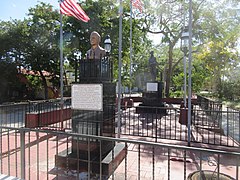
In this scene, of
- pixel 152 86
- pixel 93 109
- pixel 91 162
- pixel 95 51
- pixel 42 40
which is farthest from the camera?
pixel 42 40

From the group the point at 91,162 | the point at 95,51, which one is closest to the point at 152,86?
the point at 95,51

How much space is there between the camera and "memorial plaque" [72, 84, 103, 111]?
14.7 feet

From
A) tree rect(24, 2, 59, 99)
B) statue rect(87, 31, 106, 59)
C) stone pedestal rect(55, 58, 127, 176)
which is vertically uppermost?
tree rect(24, 2, 59, 99)

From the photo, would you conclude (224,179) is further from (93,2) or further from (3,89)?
(3,89)

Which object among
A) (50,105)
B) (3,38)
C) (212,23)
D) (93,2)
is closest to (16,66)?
(3,38)

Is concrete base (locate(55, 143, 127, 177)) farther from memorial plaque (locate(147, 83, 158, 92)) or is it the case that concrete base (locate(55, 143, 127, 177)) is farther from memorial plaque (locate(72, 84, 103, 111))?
memorial plaque (locate(147, 83, 158, 92))

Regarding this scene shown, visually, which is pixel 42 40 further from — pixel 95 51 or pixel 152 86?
pixel 95 51

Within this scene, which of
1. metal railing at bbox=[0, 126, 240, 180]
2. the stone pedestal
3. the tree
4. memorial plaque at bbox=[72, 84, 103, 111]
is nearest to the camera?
metal railing at bbox=[0, 126, 240, 180]

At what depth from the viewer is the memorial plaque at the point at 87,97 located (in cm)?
449

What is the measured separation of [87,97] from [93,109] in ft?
1.01

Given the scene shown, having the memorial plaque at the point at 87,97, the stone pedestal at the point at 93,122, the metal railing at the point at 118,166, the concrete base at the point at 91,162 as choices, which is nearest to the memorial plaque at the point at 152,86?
the metal railing at the point at 118,166

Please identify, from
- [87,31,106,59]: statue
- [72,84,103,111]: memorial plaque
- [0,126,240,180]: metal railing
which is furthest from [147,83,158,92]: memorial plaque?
[72,84,103,111]: memorial plaque

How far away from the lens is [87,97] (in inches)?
180

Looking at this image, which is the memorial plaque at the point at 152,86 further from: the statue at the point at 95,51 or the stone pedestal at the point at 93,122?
the statue at the point at 95,51
